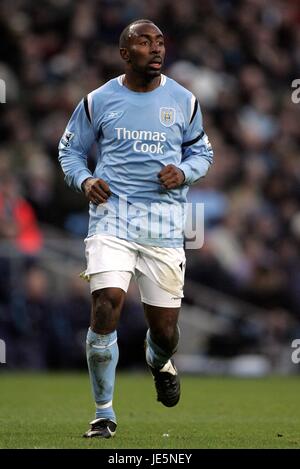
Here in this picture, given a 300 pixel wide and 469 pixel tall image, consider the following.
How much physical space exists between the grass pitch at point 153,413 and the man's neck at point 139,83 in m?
2.25

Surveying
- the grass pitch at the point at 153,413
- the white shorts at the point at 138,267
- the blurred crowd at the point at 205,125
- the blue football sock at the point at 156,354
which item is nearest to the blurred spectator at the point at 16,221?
the blurred crowd at the point at 205,125

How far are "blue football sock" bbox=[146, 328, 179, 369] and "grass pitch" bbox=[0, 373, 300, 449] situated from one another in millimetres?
442

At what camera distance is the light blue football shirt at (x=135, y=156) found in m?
8.09

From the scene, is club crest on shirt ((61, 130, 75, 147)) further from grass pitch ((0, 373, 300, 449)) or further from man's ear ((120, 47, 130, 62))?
grass pitch ((0, 373, 300, 449))

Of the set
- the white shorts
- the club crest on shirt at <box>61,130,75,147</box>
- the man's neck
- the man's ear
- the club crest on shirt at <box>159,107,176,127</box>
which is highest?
the man's ear

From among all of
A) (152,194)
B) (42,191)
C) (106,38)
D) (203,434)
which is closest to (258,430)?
(203,434)

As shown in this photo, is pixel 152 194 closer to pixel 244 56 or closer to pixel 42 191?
pixel 42 191

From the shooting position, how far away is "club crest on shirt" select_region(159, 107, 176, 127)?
26.9ft

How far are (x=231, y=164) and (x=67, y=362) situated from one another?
4.76m

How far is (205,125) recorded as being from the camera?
18.7 metres

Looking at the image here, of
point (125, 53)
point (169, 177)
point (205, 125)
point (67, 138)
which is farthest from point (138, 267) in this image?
point (205, 125)

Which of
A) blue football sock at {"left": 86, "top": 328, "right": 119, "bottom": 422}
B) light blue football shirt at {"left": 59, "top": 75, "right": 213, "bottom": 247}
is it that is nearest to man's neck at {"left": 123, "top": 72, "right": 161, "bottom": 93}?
light blue football shirt at {"left": 59, "top": 75, "right": 213, "bottom": 247}

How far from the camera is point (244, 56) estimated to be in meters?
20.9

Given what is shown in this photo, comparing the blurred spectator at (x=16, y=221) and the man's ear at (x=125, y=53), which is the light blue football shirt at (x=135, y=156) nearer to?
the man's ear at (x=125, y=53)
